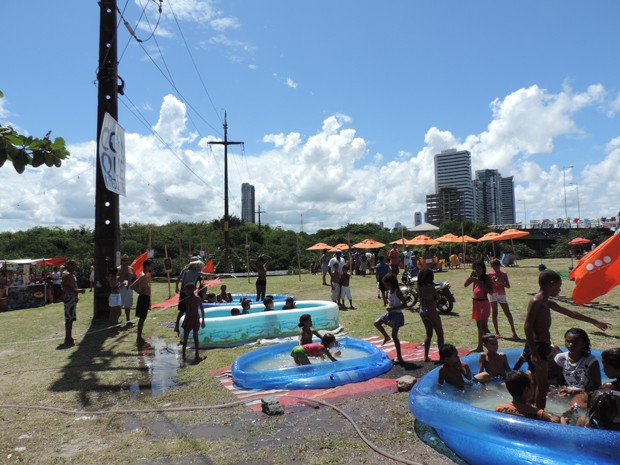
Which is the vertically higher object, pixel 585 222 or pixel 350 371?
pixel 585 222

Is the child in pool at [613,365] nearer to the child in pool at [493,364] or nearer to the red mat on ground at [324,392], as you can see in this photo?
the child in pool at [493,364]

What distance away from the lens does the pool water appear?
299 inches

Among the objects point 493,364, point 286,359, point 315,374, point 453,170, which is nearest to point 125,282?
point 286,359

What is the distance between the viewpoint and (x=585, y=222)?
5225 cm

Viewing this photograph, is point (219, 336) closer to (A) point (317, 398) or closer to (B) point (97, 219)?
(A) point (317, 398)

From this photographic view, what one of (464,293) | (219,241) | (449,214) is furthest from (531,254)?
(449,214)

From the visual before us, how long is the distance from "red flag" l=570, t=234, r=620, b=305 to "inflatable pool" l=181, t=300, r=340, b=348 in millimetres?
5454

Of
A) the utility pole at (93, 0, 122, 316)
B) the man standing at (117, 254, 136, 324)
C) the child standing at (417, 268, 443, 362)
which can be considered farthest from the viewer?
the utility pole at (93, 0, 122, 316)

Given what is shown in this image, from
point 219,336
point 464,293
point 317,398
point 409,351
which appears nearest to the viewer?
point 317,398

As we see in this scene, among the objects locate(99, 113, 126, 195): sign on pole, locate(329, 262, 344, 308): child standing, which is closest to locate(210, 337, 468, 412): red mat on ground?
locate(99, 113, 126, 195): sign on pole

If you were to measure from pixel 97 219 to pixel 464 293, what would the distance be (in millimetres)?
12930

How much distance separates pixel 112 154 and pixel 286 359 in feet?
24.4

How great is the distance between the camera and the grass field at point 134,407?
157 inches

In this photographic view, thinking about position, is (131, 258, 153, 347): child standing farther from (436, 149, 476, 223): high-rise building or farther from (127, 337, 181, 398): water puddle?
(436, 149, 476, 223): high-rise building
